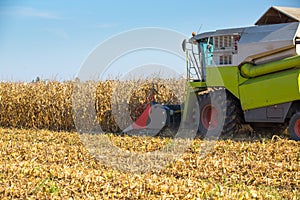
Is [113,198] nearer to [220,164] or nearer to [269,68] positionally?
[220,164]

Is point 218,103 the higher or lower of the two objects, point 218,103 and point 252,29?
the lower

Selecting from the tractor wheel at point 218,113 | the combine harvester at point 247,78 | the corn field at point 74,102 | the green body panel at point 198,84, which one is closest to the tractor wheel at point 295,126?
the combine harvester at point 247,78

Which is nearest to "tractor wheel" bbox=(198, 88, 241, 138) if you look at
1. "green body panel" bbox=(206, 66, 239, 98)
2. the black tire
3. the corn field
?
"green body panel" bbox=(206, 66, 239, 98)

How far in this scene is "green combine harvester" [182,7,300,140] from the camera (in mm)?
7387

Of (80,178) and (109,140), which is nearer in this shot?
(80,178)

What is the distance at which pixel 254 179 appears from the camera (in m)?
5.28

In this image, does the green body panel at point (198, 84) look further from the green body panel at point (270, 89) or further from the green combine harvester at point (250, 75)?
the green body panel at point (270, 89)

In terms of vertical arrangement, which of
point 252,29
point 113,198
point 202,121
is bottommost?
point 113,198

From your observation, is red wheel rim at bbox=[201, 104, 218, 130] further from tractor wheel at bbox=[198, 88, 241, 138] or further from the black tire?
the black tire

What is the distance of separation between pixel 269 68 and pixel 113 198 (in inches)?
172

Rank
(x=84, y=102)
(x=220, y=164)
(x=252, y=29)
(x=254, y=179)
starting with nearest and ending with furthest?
(x=254, y=179), (x=220, y=164), (x=252, y=29), (x=84, y=102)

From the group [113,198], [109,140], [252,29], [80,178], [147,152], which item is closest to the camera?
[113,198]

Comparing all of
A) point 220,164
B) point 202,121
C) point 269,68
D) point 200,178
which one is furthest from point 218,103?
point 200,178

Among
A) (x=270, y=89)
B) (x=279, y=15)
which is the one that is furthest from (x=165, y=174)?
(x=279, y=15)
